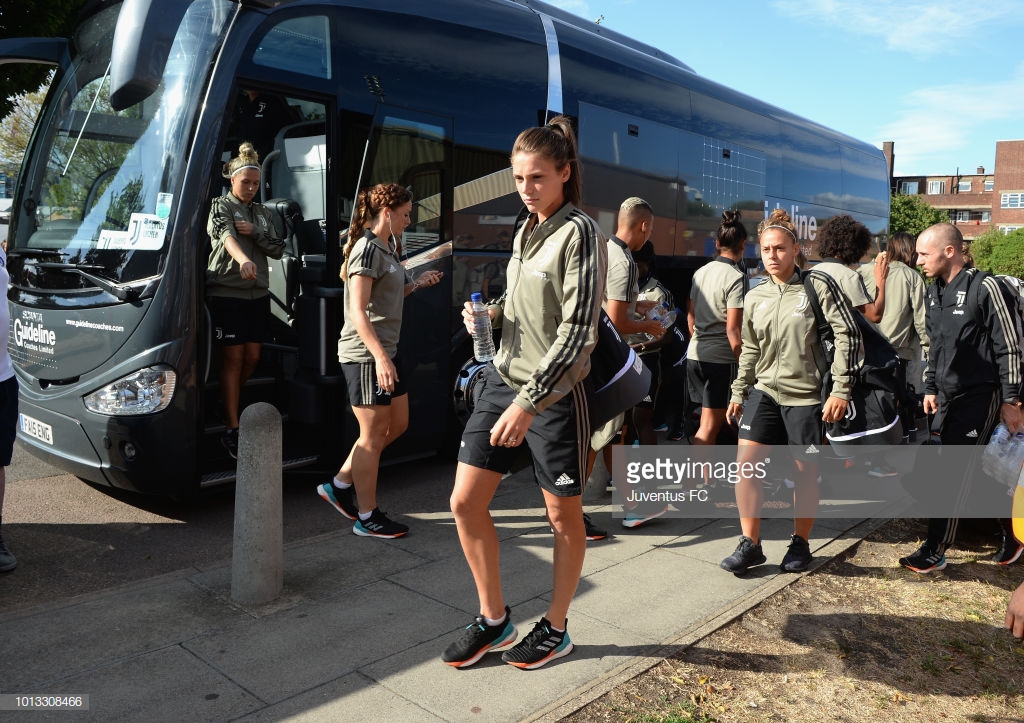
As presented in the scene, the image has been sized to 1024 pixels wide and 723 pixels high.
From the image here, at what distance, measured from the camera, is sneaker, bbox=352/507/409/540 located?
16.0 ft

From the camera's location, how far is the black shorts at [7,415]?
13.7 ft

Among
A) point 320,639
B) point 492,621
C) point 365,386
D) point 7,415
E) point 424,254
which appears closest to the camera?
point 492,621

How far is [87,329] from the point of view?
4914 millimetres

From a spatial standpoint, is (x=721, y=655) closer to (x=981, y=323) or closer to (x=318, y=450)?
(x=981, y=323)

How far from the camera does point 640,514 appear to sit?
17.4 feet

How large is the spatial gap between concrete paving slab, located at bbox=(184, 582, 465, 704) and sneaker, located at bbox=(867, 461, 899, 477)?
4359mm

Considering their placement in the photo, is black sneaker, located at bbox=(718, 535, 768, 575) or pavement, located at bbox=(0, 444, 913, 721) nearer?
pavement, located at bbox=(0, 444, 913, 721)

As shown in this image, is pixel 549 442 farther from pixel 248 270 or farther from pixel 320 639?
pixel 248 270

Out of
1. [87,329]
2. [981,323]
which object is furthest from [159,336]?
[981,323]

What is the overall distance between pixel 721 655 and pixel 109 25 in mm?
5070

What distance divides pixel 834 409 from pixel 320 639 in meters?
2.70

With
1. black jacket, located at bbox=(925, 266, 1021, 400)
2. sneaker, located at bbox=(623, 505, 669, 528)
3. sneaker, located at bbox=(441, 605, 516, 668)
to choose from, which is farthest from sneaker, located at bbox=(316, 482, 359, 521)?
black jacket, located at bbox=(925, 266, 1021, 400)

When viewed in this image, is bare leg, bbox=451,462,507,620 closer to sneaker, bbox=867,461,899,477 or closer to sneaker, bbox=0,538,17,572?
sneaker, bbox=0,538,17,572

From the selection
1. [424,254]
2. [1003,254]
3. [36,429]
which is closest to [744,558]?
[424,254]
